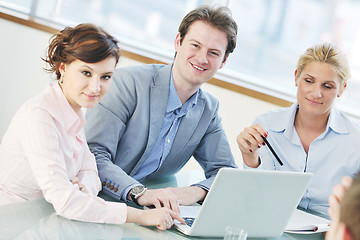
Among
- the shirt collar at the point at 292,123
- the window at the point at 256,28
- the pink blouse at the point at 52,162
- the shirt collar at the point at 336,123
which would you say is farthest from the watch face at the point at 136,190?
the window at the point at 256,28

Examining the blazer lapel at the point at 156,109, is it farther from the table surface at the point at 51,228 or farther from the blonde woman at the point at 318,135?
the table surface at the point at 51,228

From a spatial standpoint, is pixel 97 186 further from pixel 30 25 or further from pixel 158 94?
pixel 30 25

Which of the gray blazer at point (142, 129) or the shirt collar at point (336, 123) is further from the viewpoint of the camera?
the shirt collar at point (336, 123)

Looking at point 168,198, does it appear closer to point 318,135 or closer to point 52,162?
point 52,162

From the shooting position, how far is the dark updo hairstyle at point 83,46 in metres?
1.50

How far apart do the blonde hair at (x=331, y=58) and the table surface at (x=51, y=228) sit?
3.80 feet

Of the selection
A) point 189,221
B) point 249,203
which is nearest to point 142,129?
point 189,221

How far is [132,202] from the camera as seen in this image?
158 cm

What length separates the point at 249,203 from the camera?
4.43ft

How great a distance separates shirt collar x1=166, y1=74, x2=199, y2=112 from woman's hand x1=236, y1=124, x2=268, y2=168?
235 millimetres

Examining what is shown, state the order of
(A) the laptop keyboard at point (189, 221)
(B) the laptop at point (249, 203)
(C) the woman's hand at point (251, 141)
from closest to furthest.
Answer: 1. (B) the laptop at point (249, 203)
2. (A) the laptop keyboard at point (189, 221)
3. (C) the woman's hand at point (251, 141)

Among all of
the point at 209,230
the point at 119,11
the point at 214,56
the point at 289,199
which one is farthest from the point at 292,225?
the point at 119,11

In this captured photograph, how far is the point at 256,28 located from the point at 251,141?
1.89 meters

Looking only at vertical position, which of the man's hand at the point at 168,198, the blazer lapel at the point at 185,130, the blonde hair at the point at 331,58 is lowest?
the man's hand at the point at 168,198
